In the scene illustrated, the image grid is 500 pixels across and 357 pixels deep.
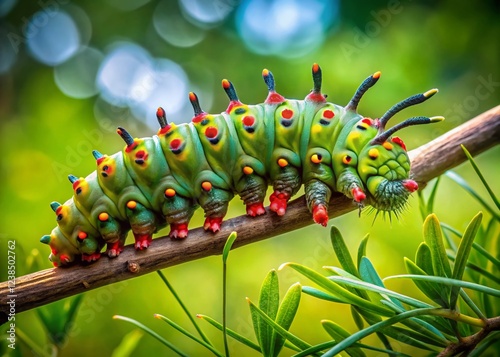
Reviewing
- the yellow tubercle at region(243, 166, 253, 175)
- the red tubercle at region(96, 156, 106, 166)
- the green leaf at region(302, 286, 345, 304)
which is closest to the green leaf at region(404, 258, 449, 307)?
the green leaf at region(302, 286, 345, 304)

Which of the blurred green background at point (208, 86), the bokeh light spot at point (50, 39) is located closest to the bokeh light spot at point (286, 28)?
the blurred green background at point (208, 86)

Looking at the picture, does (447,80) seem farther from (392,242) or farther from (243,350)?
(243,350)

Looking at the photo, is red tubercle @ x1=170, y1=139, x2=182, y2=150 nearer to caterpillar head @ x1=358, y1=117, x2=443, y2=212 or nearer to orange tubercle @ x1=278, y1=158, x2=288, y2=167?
orange tubercle @ x1=278, y1=158, x2=288, y2=167

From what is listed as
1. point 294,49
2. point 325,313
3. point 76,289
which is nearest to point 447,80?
point 294,49

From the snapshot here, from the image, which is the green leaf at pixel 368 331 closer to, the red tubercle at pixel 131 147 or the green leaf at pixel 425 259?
the green leaf at pixel 425 259

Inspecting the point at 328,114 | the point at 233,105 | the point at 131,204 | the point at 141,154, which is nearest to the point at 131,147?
the point at 141,154

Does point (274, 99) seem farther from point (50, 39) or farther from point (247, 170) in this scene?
point (50, 39)
